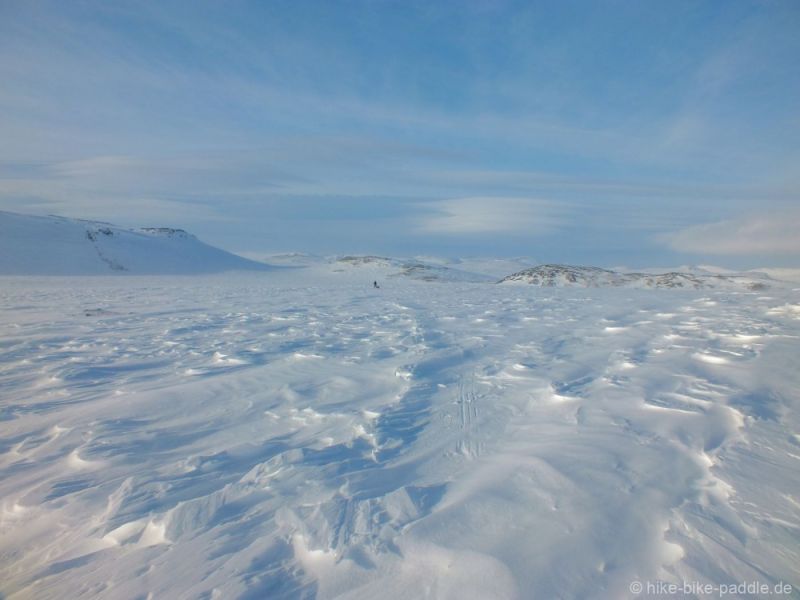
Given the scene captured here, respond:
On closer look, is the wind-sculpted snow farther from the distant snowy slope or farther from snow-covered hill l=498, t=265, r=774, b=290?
the distant snowy slope

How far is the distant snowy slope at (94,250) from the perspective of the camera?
35.2 metres

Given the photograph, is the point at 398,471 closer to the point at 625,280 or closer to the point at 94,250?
the point at 625,280

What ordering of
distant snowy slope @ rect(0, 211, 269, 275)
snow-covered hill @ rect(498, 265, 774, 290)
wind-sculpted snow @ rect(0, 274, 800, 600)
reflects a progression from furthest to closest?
distant snowy slope @ rect(0, 211, 269, 275) < snow-covered hill @ rect(498, 265, 774, 290) < wind-sculpted snow @ rect(0, 274, 800, 600)

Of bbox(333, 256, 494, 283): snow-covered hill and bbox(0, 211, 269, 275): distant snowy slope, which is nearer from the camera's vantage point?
bbox(0, 211, 269, 275): distant snowy slope

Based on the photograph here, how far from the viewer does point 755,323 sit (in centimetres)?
779

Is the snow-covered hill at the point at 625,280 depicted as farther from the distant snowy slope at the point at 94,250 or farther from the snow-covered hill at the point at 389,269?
the distant snowy slope at the point at 94,250

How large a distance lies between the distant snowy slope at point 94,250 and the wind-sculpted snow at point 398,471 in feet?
115

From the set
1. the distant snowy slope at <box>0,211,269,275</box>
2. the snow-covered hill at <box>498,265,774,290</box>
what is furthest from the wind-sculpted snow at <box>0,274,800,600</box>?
the distant snowy slope at <box>0,211,269,275</box>

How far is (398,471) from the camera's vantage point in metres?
2.86

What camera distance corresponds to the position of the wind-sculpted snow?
2006mm

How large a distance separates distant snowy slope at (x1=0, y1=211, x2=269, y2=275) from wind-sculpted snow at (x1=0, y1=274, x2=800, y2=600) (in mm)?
35113

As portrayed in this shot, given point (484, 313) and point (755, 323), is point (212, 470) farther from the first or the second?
point (755, 323)

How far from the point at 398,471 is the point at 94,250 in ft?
154

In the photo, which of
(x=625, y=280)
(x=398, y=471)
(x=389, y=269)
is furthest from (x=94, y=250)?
(x=398, y=471)
